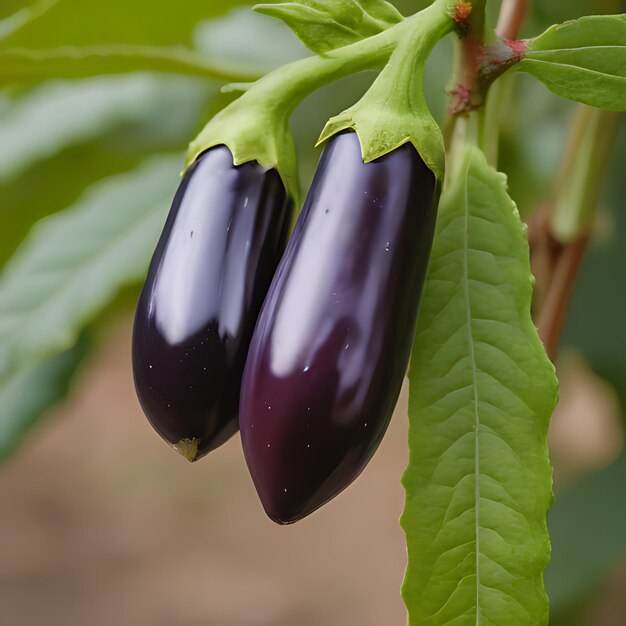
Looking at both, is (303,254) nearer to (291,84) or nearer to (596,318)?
(291,84)

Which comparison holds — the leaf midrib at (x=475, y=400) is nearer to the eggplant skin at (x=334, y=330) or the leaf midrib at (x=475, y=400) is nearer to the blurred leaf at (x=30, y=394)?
the eggplant skin at (x=334, y=330)

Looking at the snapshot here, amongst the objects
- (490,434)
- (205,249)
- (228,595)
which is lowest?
(228,595)

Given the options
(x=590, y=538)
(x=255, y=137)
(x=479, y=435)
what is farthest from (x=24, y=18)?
(x=590, y=538)

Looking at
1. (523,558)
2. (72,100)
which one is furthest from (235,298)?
(72,100)

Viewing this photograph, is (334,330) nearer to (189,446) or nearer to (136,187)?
(189,446)

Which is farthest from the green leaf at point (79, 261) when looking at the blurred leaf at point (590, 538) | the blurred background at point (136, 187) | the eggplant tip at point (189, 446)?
the blurred leaf at point (590, 538)

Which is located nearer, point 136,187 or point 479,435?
point 479,435
